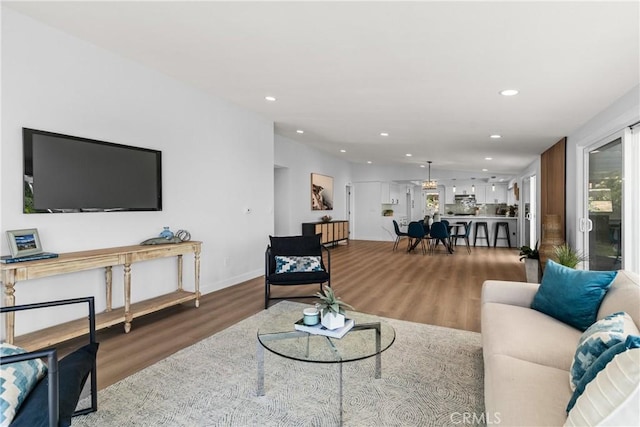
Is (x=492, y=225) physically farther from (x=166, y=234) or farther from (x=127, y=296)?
(x=127, y=296)

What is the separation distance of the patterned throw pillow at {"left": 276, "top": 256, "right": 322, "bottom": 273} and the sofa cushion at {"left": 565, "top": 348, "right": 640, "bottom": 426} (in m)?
3.05

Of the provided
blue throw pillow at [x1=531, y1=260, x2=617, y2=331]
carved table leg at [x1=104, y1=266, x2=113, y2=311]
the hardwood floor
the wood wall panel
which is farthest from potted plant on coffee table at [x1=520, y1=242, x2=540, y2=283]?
carved table leg at [x1=104, y1=266, x2=113, y2=311]

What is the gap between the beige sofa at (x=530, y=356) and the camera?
4.19ft

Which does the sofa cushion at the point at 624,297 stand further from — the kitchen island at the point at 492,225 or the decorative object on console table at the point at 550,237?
the kitchen island at the point at 492,225

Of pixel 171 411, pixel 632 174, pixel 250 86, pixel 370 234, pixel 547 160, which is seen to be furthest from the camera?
pixel 370 234

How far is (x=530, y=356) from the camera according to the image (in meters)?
1.73

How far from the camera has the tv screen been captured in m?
2.67

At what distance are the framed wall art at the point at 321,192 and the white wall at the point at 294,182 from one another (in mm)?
140

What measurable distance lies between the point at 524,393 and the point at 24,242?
3.32 meters

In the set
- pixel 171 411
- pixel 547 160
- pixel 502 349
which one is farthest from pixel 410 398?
pixel 547 160

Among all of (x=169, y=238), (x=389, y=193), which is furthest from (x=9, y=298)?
(x=389, y=193)

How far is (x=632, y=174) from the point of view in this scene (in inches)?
138

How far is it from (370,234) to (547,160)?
6.01 metres

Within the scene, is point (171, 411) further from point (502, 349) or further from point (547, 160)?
point (547, 160)
